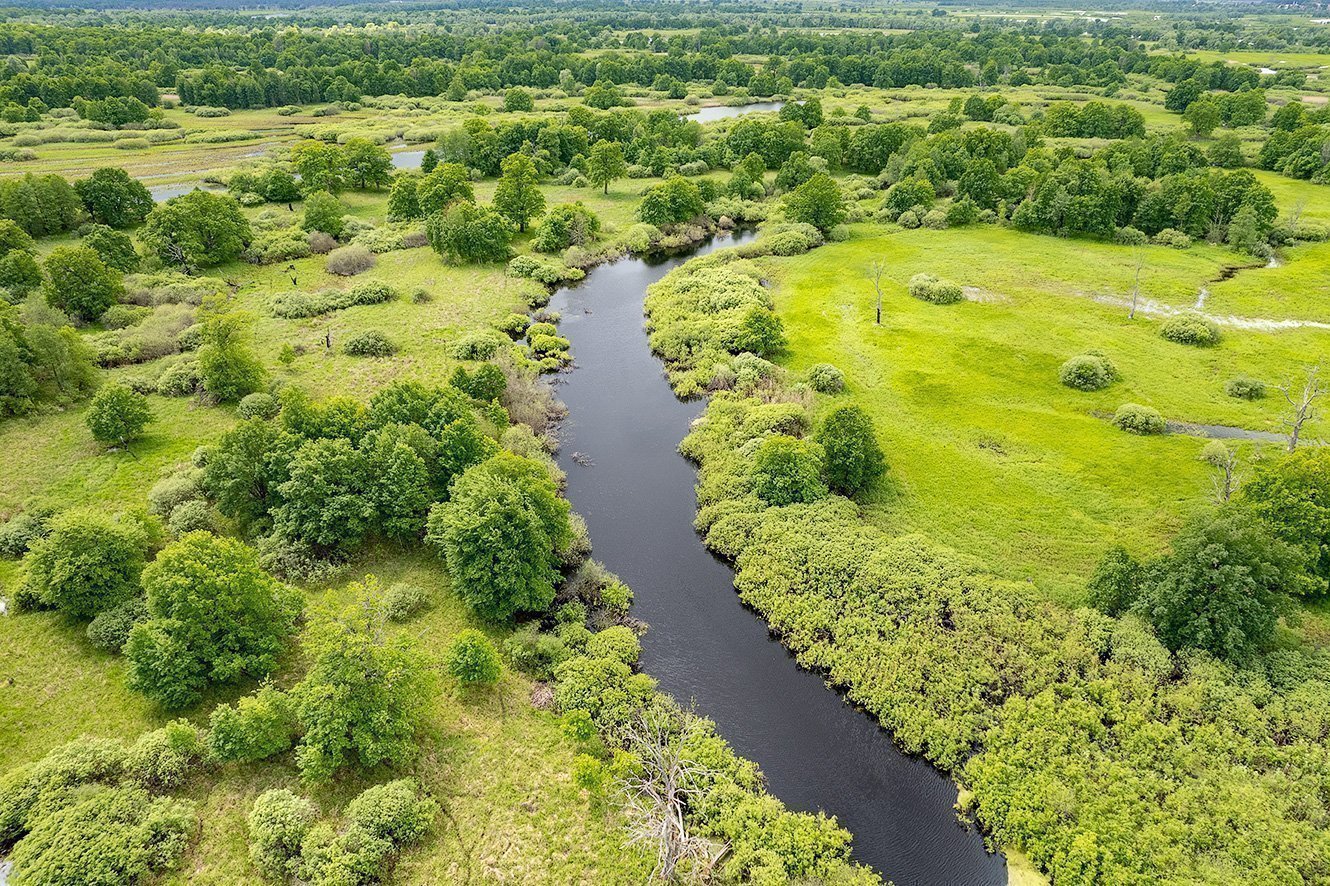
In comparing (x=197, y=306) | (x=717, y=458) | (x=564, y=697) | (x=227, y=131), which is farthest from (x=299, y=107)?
(x=564, y=697)

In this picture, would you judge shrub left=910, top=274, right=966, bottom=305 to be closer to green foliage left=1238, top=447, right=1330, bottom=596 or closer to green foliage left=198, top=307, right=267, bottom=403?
green foliage left=1238, top=447, right=1330, bottom=596

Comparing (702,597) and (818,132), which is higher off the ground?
(818,132)

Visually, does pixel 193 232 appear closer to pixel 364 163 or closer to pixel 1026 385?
pixel 364 163

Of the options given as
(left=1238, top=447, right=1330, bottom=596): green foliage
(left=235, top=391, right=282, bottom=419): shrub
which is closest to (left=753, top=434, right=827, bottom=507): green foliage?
(left=1238, top=447, right=1330, bottom=596): green foliage

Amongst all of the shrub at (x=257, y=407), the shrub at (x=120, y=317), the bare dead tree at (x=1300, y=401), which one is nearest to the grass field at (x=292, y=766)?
the shrub at (x=257, y=407)

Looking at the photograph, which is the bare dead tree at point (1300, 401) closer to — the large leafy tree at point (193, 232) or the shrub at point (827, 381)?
the shrub at point (827, 381)

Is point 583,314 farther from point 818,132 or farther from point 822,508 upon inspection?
point 818,132

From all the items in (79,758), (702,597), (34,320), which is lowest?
(702,597)
